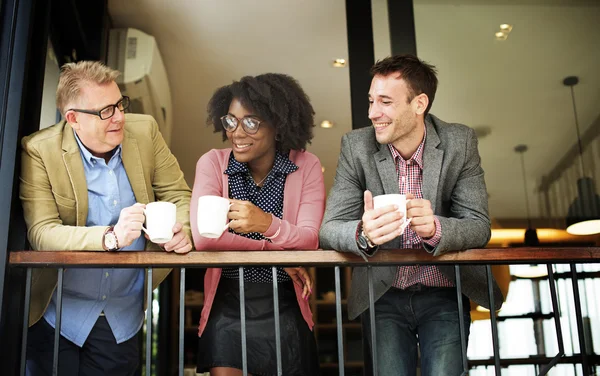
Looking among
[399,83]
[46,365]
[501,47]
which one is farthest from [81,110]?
[501,47]

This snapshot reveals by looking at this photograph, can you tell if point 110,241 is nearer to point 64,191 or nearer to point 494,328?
point 64,191

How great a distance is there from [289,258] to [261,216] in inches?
7.1

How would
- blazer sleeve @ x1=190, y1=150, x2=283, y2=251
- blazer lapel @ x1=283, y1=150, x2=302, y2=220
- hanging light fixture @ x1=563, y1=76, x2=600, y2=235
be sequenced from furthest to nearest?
hanging light fixture @ x1=563, y1=76, x2=600, y2=235
blazer lapel @ x1=283, y1=150, x2=302, y2=220
blazer sleeve @ x1=190, y1=150, x2=283, y2=251

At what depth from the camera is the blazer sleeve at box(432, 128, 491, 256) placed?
2141mm

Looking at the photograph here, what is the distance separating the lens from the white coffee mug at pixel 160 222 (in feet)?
6.69

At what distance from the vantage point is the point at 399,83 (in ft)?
8.18

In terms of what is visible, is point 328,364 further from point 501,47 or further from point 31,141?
point 31,141

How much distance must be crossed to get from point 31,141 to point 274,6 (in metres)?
2.47

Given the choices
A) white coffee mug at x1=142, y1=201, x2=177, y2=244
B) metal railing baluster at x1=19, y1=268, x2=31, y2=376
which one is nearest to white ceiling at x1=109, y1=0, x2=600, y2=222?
white coffee mug at x1=142, y1=201, x2=177, y2=244

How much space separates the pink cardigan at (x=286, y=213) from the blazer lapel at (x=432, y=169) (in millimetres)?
368

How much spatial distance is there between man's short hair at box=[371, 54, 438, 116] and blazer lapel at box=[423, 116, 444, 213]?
0.53ft

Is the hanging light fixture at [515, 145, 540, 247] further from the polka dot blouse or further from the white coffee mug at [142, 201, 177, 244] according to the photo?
the white coffee mug at [142, 201, 177, 244]

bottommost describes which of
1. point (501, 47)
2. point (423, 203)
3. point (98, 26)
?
point (423, 203)

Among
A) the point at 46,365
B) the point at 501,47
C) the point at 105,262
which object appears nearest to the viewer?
the point at 105,262
